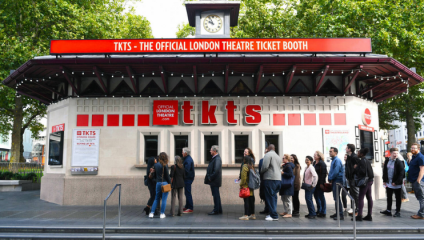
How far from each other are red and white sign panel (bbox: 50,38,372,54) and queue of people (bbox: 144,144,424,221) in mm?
3858

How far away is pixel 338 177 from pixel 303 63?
410 cm

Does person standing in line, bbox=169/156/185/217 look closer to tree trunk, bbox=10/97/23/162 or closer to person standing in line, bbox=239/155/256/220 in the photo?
person standing in line, bbox=239/155/256/220

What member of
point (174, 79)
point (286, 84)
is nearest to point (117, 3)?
point (174, 79)

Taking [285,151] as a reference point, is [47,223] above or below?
below

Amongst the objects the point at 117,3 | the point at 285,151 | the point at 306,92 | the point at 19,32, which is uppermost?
the point at 117,3

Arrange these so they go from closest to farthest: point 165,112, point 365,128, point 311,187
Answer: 1. point 311,187
2. point 165,112
3. point 365,128

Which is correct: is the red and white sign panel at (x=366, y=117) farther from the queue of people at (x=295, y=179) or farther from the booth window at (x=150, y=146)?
the booth window at (x=150, y=146)

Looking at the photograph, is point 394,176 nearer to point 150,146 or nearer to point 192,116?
point 192,116

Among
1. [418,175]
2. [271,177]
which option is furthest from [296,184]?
[418,175]

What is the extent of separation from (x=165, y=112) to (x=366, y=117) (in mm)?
8346

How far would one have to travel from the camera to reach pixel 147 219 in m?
9.50

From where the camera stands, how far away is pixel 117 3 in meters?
30.5

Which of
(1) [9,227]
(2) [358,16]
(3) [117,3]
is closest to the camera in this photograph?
(1) [9,227]

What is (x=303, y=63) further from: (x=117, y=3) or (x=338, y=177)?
(x=117, y=3)
